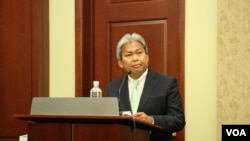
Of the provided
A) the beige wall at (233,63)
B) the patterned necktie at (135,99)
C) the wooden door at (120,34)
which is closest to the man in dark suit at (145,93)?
the patterned necktie at (135,99)

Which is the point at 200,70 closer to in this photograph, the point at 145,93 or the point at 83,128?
the point at 145,93

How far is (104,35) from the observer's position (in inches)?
157

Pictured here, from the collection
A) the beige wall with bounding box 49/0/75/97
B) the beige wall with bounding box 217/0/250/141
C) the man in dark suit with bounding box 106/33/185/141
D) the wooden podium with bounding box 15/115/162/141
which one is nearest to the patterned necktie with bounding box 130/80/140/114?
the man in dark suit with bounding box 106/33/185/141

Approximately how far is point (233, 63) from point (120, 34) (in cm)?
116

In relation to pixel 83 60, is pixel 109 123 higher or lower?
lower

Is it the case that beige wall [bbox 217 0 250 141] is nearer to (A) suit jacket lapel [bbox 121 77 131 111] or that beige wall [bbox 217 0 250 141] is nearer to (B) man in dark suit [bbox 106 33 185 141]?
(B) man in dark suit [bbox 106 33 185 141]

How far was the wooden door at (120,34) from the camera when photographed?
363cm

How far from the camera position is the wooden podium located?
1849 mm

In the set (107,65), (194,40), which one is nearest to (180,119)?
(194,40)

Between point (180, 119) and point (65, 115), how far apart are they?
0.86 metres

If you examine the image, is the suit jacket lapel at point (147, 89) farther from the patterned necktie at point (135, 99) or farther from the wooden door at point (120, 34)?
the wooden door at point (120, 34)

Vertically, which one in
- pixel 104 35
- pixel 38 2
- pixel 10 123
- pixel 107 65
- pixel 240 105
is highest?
pixel 38 2

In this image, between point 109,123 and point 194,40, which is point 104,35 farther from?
point 109,123

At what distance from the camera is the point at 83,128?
1.93 meters
